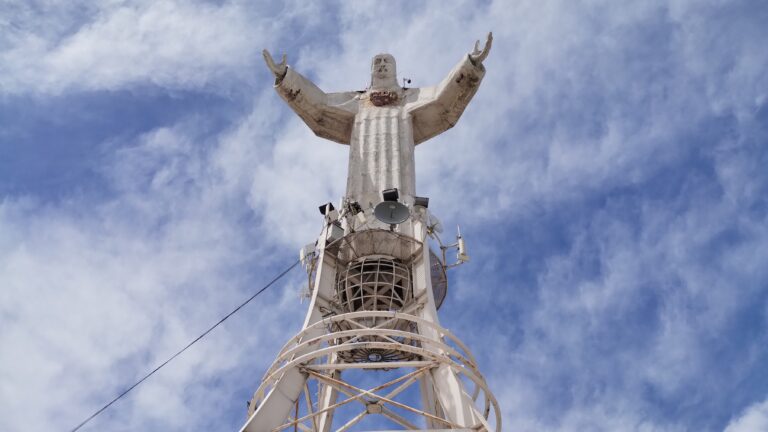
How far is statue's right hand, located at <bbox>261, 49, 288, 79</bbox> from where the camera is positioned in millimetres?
30906

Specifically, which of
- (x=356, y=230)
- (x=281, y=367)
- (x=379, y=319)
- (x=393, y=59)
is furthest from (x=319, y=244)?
(x=393, y=59)

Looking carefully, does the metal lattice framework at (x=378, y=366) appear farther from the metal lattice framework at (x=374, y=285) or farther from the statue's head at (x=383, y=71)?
the statue's head at (x=383, y=71)

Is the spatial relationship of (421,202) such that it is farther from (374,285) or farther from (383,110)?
(383,110)

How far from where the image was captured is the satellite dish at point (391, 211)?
25109 mm

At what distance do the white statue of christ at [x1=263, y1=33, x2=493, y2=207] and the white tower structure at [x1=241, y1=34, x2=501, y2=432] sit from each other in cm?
4

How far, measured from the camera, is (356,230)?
25438 millimetres

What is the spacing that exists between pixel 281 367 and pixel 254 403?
1142 millimetres

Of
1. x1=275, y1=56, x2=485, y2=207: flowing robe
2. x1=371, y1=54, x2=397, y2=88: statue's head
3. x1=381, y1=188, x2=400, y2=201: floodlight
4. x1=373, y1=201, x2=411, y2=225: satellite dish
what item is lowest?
x1=373, y1=201, x2=411, y2=225: satellite dish

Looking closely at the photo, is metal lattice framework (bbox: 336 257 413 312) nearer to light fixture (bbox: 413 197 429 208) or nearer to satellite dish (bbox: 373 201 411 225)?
satellite dish (bbox: 373 201 411 225)

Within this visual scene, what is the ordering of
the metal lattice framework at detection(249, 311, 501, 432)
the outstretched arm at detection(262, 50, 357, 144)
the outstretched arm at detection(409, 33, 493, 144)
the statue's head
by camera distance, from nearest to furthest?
the metal lattice framework at detection(249, 311, 501, 432), the outstretched arm at detection(409, 33, 493, 144), the outstretched arm at detection(262, 50, 357, 144), the statue's head

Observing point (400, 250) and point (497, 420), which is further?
point (400, 250)

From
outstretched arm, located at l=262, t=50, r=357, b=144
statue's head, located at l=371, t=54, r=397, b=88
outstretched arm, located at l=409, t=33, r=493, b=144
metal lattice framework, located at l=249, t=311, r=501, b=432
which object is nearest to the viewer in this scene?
metal lattice framework, located at l=249, t=311, r=501, b=432

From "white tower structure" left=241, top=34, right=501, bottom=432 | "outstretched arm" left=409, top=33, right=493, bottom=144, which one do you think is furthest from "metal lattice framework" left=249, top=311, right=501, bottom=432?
"outstretched arm" left=409, top=33, right=493, bottom=144

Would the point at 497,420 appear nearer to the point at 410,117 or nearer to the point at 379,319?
the point at 379,319
